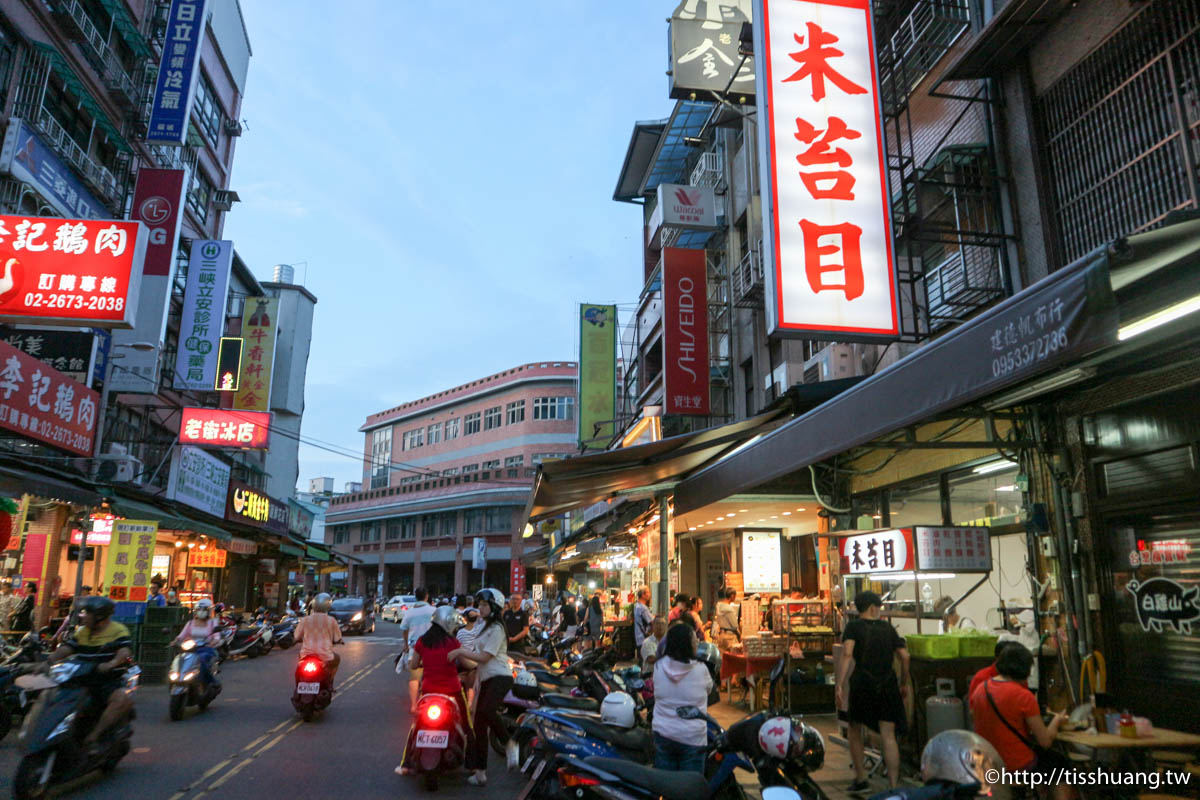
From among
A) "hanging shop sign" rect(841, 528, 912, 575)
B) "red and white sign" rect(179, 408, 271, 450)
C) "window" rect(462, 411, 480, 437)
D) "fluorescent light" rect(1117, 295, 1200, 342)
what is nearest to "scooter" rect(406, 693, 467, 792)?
"hanging shop sign" rect(841, 528, 912, 575)

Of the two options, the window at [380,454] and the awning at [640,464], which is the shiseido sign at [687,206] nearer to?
the awning at [640,464]

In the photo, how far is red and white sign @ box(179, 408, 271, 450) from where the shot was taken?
24969 millimetres

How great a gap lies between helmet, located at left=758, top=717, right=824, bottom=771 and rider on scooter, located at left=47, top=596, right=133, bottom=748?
5976 mm

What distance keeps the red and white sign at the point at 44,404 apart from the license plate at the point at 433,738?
10507mm

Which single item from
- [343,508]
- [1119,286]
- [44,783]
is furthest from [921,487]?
[343,508]

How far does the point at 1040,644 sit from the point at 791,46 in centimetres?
810

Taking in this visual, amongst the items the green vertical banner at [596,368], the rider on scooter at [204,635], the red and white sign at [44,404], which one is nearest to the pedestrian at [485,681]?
the rider on scooter at [204,635]

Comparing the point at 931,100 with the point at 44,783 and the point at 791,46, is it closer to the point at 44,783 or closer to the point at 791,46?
the point at 791,46

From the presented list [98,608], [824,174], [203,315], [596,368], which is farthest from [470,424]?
[98,608]

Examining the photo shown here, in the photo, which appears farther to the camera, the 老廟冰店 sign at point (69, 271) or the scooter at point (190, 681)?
the 老廟冰店 sign at point (69, 271)

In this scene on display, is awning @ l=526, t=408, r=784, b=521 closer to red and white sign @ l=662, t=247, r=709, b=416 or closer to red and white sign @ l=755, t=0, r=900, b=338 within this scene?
red and white sign @ l=755, t=0, r=900, b=338

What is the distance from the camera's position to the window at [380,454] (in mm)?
77688

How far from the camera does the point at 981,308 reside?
10.9 m

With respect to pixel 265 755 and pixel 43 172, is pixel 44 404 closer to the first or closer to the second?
pixel 43 172
